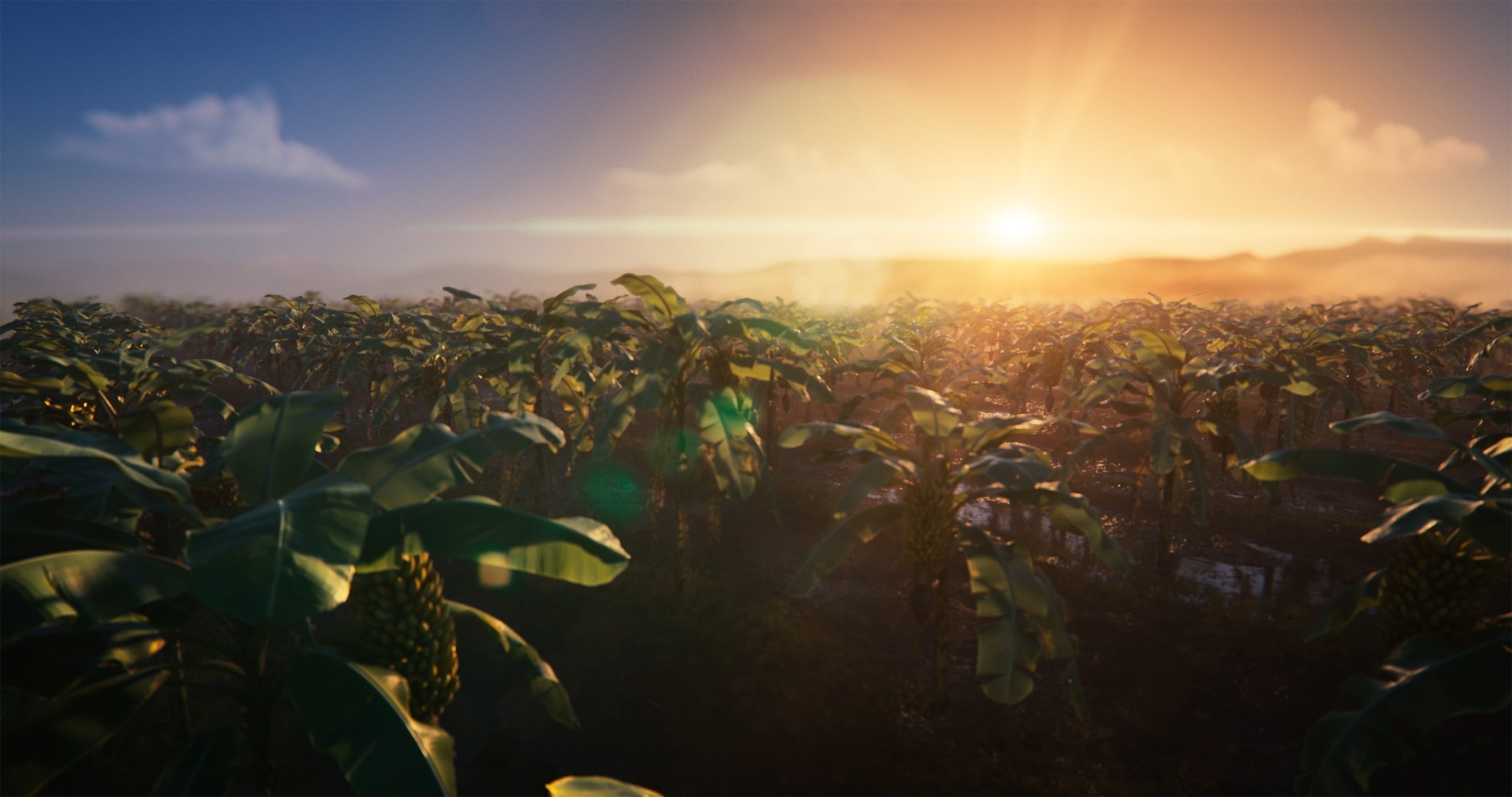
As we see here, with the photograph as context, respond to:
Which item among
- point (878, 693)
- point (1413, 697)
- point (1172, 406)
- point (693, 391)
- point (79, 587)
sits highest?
point (693, 391)

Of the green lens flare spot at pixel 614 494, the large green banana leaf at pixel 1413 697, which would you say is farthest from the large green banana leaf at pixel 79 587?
the green lens flare spot at pixel 614 494

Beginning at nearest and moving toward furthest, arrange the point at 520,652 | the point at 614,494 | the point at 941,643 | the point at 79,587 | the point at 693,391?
1. the point at 79,587
2. the point at 520,652
3. the point at 941,643
4. the point at 693,391
5. the point at 614,494

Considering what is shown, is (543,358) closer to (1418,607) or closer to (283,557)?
(283,557)

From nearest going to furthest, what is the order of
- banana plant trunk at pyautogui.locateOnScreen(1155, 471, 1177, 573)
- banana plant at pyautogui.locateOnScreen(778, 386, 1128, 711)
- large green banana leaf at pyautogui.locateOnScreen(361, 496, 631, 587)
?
1. large green banana leaf at pyautogui.locateOnScreen(361, 496, 631, 587)
2. banana plant at pyautogui.locateOnScreen(778, 386, 1128, 711)
3. banana plant trunk at pyautogui.locateOnScreen(1155, 471, 1177, 573)

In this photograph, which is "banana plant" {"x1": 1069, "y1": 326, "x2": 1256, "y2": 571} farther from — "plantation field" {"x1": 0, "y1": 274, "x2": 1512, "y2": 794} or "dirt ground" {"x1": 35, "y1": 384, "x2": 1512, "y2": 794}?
"dirt ground" {"x1": 35, "y1": 384, "x2": 1512, "y2": 794}

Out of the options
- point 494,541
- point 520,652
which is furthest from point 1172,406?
point 494,541

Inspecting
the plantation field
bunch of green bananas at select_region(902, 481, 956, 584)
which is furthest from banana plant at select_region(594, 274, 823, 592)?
bunch of green bananas at select_region(902, 481, 956, 584)
